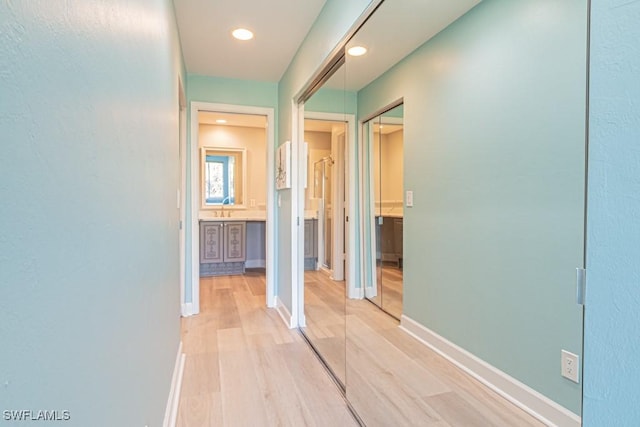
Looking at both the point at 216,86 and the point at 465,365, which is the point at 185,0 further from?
the point at 465,365

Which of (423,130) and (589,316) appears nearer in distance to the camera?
(589,316)

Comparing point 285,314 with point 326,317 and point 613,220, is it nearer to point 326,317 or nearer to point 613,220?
point 326,317

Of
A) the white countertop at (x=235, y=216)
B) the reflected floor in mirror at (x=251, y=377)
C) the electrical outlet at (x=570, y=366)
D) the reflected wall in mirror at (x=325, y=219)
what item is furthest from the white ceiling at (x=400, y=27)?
the white countertop at (x=235, y=216)

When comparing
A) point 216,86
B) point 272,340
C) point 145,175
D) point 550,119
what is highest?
point 216,86

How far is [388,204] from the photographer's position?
7.70 feet

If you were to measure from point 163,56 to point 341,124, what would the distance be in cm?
159

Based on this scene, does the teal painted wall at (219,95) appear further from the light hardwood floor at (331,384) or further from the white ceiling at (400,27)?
the white ceiling at (400,27)

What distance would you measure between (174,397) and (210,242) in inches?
138

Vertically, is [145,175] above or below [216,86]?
below

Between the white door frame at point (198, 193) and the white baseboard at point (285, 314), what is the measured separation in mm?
111

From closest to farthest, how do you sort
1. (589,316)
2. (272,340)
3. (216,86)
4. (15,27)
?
(15,27) < (589,316) < (272,340) < (216,86)

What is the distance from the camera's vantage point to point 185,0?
215 centimetres

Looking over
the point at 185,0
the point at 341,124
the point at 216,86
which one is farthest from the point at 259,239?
the point at 185,0

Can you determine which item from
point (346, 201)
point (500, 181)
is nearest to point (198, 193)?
point (346, 201)
